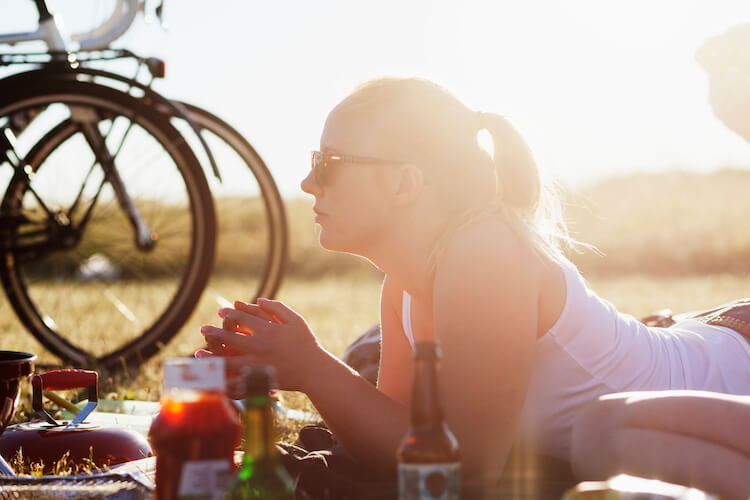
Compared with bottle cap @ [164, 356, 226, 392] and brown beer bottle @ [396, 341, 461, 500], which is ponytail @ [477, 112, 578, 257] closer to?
brown beer bottle @ [396, 341, 461, 500]

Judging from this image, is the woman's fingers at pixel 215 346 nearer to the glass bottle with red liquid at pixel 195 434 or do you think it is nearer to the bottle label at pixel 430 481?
the glass bottle with red liquid at pixel 195 434

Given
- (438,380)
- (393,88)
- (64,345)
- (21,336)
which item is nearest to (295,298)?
(21,336)

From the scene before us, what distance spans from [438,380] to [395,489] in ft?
2.00

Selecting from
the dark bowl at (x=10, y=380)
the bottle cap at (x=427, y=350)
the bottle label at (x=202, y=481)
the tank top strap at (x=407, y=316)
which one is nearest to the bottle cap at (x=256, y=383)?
the bottle label at (x=202, y=481)

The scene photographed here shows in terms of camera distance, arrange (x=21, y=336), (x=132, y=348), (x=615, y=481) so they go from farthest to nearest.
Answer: (x=21, y=336), (x=132, y=348), (x=615, y=481)

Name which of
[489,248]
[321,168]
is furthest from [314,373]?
[321,168]

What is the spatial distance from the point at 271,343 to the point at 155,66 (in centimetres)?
242

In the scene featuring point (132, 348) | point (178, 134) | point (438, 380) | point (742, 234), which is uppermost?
point (178, 134)

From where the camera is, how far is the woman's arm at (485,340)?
1.99 metres

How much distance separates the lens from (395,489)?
2004 mm

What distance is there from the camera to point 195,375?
1.35 m

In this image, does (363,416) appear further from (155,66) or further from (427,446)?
(155,66)

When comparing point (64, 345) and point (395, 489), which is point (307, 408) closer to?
point (64, 345)

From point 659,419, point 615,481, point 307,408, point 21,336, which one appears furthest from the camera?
point 21,336
